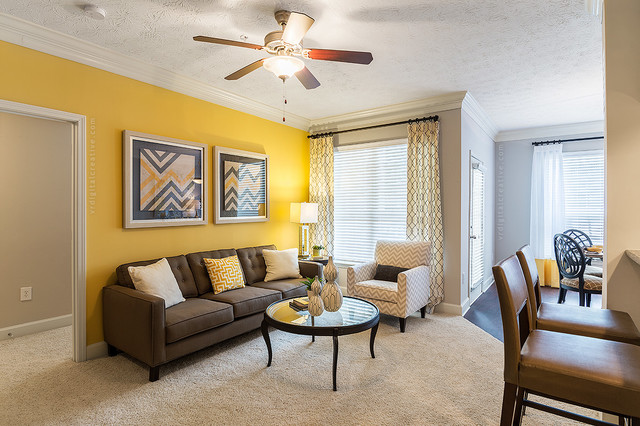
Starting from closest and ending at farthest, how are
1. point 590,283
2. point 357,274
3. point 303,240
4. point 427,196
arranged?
point 590,283, point 357,274, point 427,196, point 303,240

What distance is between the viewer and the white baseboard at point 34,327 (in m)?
3.63

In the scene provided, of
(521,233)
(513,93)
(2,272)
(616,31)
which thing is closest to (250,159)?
(2,272)

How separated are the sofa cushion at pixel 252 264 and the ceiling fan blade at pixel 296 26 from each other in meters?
2.59

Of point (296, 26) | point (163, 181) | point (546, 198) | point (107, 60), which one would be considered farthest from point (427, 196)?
point (107, 60)

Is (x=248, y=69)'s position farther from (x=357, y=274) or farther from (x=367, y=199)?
(x=367, y=199)

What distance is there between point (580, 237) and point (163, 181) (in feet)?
20.3

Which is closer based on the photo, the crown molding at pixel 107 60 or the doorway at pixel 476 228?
the crown molding at pixel 107 60

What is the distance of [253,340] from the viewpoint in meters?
3.53

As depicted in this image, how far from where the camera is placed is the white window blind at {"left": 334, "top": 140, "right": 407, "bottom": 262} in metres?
4.93

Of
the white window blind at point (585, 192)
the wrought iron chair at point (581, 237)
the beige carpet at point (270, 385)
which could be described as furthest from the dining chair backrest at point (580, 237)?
the beige carpet at point (270, 385)

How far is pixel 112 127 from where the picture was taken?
10.7ft

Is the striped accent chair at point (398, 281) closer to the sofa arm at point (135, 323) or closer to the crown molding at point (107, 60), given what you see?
the sofa arm at point (135, 323)

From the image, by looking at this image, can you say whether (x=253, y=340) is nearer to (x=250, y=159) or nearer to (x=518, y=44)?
(x=250, y=159)

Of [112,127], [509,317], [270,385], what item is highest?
[112,127]
